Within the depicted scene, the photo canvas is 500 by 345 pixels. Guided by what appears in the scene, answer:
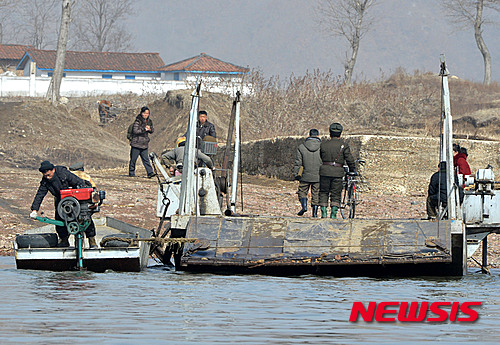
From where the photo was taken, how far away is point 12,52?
329ft

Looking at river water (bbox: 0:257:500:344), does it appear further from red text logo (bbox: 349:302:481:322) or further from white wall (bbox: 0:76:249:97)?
white wall (bbox: 0:76:249:97)

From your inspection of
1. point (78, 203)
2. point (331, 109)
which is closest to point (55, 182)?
point (78, 203)

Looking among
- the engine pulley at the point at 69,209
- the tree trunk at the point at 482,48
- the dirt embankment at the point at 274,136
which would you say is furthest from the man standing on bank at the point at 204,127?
the tree trunk at the point at 482,48

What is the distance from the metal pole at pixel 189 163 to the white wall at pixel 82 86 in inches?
1923

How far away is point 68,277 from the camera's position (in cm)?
1449

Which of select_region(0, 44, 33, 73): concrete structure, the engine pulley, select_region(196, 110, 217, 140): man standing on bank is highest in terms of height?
select_region(0, 44, 33, 73): concrete structure

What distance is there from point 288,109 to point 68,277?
29710 millimetres

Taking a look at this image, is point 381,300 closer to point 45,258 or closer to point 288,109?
→ point 45,258

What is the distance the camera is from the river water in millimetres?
9656

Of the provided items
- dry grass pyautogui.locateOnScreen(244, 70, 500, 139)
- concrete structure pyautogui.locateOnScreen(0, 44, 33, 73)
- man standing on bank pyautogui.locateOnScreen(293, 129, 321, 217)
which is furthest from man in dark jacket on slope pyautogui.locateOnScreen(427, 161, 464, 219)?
concrete structure pyautogui.locateOnScreen(0, 44, 33, 73)

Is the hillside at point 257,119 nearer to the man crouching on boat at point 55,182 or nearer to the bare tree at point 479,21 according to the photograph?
the bare tree at point 479,21

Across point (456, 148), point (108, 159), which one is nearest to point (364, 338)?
point (456, 148)

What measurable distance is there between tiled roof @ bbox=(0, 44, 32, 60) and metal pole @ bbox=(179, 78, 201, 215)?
8738 cm

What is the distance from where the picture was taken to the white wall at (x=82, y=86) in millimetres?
65750
